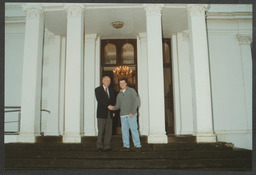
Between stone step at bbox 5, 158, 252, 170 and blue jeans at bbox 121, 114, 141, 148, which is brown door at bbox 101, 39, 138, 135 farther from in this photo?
stone step at bbox 5, 158, 252, 170

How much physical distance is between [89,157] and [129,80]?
4.92m

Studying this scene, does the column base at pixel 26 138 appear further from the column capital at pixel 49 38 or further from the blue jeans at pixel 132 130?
the column capital at pixel 49 38

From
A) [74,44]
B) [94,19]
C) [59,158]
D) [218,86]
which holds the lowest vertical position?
[59,158]

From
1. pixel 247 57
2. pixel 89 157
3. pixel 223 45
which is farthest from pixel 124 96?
pixel 247 57

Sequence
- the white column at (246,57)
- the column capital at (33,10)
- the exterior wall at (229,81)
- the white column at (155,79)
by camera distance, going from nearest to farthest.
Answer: the white column at (155,79) < the column capital at (33,10) < the exterior wall at (229,81) < the white column at (246,57)

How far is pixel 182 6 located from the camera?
7539 millimetres

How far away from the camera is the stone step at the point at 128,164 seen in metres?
5.28

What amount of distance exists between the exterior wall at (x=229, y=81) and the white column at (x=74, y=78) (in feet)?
17.7

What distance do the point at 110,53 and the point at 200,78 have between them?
15.0 ft

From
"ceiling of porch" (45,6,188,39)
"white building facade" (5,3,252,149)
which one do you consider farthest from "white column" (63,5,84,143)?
"ceiling of porch" (45,6,188,39)

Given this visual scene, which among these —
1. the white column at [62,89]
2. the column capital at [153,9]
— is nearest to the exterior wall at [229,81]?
the column capital at [153,9]

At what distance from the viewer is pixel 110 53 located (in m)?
10.1

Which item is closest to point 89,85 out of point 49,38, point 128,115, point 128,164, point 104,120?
point 49,38

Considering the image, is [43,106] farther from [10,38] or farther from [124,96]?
[124,96]
